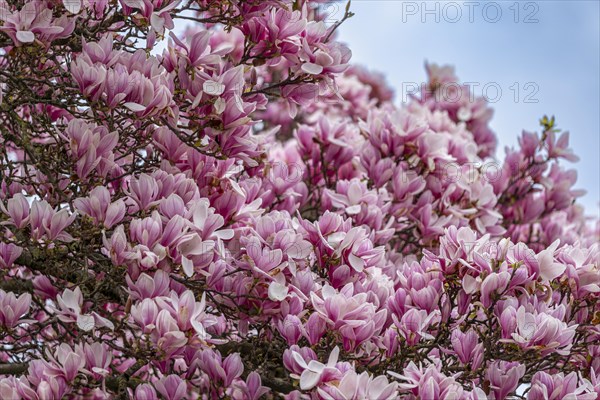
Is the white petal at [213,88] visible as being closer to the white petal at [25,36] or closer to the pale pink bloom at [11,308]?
the white petal at [25,36]

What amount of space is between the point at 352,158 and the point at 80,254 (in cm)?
240

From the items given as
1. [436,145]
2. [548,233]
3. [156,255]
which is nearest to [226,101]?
[156,255]

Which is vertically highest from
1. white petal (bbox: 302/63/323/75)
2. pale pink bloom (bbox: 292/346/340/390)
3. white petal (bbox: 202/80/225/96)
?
white petal (bbox: 302/63/323/75)

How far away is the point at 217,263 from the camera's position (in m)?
3.42

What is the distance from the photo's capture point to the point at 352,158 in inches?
210

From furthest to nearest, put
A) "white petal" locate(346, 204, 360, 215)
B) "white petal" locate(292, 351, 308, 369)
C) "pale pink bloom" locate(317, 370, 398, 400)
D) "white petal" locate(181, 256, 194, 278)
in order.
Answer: "white petal" locate(346, 204, 360, 215), "white petal" locate(181, 256, 194, 278), "white petal" locate(292, 351, 308, 369), "pale pink bloom" locate(317, 370, 398, 400)

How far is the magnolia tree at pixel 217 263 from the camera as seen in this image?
3.12 metres

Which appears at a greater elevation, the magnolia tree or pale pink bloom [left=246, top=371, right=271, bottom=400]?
the magnolia tree

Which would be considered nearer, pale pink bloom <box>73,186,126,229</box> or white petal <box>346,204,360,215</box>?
pale pink bloom <box>73,186,126,229</box>

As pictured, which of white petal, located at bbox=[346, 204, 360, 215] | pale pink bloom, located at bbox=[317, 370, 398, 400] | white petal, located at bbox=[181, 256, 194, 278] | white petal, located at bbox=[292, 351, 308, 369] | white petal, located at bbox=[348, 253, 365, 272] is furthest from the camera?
white petal, located at bbox=[346, 204, 360, 215]

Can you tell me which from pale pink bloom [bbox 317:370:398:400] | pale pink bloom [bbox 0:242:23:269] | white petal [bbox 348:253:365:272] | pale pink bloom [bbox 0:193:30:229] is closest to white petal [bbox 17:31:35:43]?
pale pink bloom [bbox 0:193:30:229]

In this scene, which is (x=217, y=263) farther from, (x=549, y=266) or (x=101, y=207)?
(x=549, y=266)

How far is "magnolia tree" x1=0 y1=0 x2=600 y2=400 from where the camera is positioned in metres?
3.12

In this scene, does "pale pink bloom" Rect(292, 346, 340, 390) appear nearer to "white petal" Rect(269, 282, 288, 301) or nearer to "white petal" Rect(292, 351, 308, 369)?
"white petal" Rect(292, 351, 308, 369)
